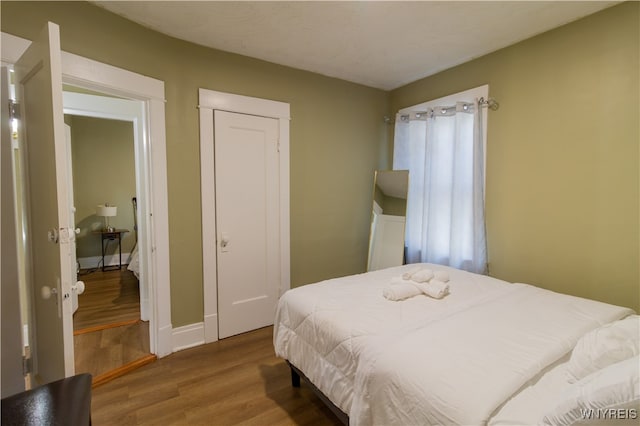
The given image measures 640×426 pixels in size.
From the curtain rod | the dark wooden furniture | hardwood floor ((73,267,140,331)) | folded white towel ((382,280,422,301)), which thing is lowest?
hardwood floor ((73,267,140,331))

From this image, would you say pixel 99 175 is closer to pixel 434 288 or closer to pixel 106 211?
pixel 106 211

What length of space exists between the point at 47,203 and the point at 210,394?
4.87 ft

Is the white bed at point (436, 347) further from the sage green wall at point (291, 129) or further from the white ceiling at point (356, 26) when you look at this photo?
the white ceiling at point (356, 26)

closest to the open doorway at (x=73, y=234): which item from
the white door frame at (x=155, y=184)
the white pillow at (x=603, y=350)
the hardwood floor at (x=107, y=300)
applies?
the white door frame at (x=155, y=184)

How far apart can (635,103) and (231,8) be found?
8.77ft

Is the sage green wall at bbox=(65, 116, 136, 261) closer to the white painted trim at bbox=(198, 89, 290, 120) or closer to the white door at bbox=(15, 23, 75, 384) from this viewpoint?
the white painted trim at bbox=(198, 89, 290, 120)

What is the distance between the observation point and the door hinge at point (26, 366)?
5.65 feet

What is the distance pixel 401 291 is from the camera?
1855mm

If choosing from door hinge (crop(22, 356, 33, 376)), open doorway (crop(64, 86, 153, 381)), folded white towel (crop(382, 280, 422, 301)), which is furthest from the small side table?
folded white towel (crop(382, 280, 422, 301))

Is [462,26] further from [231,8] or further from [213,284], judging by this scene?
[213,284]

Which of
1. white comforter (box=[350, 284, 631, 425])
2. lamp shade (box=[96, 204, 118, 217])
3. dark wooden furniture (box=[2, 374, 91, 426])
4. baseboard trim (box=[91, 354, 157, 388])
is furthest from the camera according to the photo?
lamp shade (box=[96, 204, 118, 217])

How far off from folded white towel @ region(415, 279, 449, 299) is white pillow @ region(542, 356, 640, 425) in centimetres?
98

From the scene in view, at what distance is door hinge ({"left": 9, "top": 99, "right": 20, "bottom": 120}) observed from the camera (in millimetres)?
1641

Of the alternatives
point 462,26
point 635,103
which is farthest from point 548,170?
point 462,26
